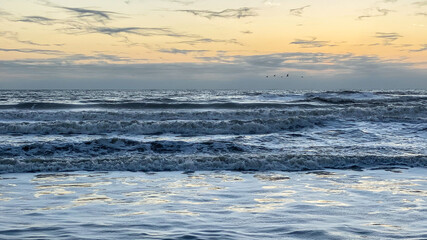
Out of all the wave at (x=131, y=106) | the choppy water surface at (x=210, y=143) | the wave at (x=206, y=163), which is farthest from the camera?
the wave at (x=131, y=106)

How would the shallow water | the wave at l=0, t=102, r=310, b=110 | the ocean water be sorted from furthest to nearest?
1. the wave at l=0, t=102, r=310, b=110
2. the ocean water
3. the shallow water

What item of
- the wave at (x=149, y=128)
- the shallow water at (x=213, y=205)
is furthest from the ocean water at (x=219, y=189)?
the wave at (x=149, y=128)

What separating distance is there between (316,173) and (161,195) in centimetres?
370

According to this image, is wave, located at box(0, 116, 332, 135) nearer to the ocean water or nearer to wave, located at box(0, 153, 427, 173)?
the ocean water

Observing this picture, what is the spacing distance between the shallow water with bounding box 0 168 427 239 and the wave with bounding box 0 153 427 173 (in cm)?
58

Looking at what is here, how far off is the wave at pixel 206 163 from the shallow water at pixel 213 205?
58 centimetres

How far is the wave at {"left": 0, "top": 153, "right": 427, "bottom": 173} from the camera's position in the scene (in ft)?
31.2

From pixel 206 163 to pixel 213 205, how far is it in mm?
3829

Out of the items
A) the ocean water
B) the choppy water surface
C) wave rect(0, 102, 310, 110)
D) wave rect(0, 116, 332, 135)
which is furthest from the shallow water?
wave rect(0, 102, 310, 110)

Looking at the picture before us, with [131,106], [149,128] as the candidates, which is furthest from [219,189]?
[131,106]

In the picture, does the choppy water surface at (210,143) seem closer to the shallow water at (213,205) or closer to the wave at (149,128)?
the wave at (149,128)

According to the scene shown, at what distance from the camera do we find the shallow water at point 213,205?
15.8 feet

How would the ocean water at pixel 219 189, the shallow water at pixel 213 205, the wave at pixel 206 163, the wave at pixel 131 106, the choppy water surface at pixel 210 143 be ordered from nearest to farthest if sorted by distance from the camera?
the shallow water at pixel 213 205, the ocean water at pixel 219 189, the wave at pixel 206 163, the choppy water surface at pixel 210 143, the wave at pixel 131 106

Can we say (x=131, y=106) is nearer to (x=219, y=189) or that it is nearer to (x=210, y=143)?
(x=210, y=143)
